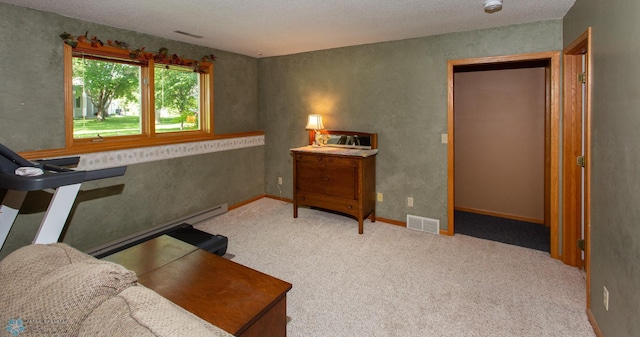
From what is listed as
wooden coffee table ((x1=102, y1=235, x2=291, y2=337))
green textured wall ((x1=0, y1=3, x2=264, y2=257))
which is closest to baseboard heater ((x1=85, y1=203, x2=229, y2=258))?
green textured wall ((x1=0, y1=3, x2=264, y2=257))

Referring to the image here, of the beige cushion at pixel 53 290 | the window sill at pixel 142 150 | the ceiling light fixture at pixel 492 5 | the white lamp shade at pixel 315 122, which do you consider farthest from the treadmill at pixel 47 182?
the ceiling light fixture at pixel 492 5

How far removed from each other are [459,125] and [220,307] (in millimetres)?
4310

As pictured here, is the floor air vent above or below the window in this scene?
below

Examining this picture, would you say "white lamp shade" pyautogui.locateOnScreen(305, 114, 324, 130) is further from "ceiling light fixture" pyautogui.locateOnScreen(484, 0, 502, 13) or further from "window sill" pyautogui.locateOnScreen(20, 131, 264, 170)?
"ceiling light fixture" pyautogui.locateOnScreen(484, 0, 502, 13)

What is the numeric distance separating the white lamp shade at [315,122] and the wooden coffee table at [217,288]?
2.66 meters

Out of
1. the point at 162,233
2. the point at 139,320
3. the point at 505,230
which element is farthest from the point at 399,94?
the point at 139,320

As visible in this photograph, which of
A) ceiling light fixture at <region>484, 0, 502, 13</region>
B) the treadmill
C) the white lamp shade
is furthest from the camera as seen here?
the white lamp shade

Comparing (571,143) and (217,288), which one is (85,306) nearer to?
(217,288)

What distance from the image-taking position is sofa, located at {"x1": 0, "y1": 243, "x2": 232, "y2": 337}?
863 millimetres

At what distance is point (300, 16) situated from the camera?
305 centimetres

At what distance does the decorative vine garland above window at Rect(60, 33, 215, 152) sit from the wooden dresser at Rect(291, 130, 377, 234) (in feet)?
4.63

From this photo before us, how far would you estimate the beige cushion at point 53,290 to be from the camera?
91 cm

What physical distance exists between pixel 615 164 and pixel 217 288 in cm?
224

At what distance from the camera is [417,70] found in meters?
3.92
